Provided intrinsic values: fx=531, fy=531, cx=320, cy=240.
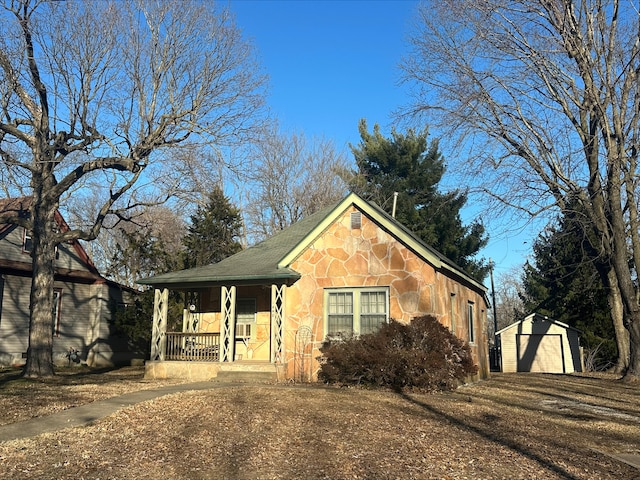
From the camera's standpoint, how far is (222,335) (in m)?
14.7

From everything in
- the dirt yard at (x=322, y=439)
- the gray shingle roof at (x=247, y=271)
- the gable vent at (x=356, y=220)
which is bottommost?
the dirt yard at (x=322, y=439)

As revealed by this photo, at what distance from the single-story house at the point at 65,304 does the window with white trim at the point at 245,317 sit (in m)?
8.48

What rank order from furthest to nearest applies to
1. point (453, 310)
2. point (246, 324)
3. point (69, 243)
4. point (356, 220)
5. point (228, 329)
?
1. point (69, 243)
2. point (246, 324)
3. point (453, 310)
4. point (228, 329)
5. point (356, 220)

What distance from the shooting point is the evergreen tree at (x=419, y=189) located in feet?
103

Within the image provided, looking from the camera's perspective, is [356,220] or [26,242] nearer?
[356,220]

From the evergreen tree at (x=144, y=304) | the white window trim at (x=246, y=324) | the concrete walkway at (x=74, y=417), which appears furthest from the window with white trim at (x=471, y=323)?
the evergreen tree at (x=144, y=304)

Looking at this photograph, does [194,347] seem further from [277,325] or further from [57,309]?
[57,309]

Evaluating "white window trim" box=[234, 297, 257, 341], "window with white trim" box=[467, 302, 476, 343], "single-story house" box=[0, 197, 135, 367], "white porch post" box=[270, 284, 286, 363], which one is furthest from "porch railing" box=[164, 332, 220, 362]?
"window with white trim" box=[467, 302, 476, 343]

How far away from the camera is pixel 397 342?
41.4 ft

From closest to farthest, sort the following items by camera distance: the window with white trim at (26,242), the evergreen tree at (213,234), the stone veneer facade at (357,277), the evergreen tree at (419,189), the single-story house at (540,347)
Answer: the stone veneer facade at (357,277) → the window with white trim at (26,242) → the evergreen tree at (213,234) → the single-story house at (540,347) → the evergreen tree at (419,189)

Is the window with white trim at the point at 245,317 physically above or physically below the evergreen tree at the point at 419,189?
below

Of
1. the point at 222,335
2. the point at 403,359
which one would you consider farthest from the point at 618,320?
the point at 222,335

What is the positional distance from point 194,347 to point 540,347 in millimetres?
19513

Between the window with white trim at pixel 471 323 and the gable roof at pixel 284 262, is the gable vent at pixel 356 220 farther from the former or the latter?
the window with white trim at pixel 471 323
